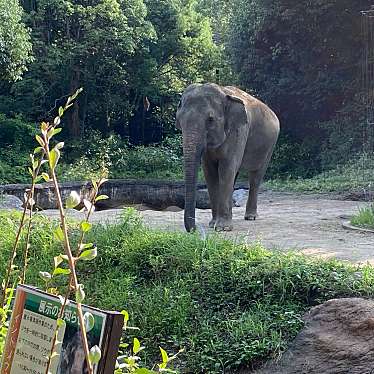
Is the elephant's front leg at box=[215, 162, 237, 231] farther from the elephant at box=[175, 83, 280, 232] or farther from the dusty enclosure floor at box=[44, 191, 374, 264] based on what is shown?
the dusty enclosure floor at box=[44, 191, 374, 264]

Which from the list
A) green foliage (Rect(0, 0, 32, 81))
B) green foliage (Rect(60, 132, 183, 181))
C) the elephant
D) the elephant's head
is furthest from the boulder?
green foliage (Rect(60, 132, 183, 181))

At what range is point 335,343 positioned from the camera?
15.5ft

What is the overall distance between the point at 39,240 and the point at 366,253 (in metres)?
2.98

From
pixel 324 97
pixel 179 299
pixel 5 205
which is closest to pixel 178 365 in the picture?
pixel 179 299

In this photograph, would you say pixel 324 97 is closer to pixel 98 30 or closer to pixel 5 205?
pixel 98 30

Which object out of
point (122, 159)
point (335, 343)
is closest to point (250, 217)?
point (335, 343)

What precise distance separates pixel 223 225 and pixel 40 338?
6.33 metres

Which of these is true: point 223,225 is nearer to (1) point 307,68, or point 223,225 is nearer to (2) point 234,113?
(2) point 234,113

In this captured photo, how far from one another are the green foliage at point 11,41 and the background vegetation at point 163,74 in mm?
36

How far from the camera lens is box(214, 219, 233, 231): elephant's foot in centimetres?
810

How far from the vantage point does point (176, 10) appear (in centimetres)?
2578

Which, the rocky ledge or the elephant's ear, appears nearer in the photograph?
Answer: the elephant's ear

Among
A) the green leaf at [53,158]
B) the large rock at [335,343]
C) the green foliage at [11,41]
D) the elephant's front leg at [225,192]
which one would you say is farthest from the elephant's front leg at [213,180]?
the green foliage at [11,41]

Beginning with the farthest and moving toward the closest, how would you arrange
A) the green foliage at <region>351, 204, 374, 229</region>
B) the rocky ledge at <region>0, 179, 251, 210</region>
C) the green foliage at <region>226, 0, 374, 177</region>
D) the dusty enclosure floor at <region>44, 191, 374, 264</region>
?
1. the green foliage at <region>226, 0, 374, 177</region>
2. the rocky ledge at <region>0, 179, 251, 210</region>
3. the green foliage at <region>351, 204, 374, 229</region>
4. the dusty enclosure floor at <region>44, 191, 374, 264</region>
